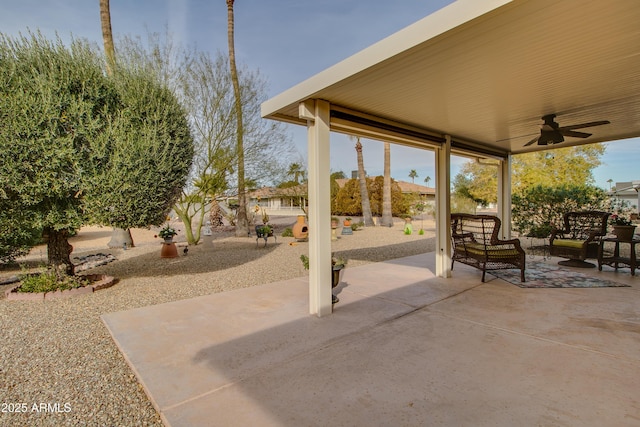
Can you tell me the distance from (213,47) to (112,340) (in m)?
10.7

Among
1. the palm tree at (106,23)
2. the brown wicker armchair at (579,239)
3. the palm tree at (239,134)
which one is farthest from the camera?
the palm tree at (239,134)

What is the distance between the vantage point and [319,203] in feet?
12.2

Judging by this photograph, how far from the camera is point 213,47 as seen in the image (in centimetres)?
1112

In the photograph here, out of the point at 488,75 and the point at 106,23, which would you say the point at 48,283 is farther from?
the point at 106,23

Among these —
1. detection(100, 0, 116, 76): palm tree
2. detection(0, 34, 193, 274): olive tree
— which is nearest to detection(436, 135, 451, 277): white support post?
detection(0, 34, 193, 274): olive tree

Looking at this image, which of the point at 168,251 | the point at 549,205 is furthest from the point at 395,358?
the point at 549,205

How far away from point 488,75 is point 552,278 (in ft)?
13.2

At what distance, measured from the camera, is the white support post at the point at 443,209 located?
5.50 meters

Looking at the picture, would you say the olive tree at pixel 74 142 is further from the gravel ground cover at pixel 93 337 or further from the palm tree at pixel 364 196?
the palm tree at pixel 364 196

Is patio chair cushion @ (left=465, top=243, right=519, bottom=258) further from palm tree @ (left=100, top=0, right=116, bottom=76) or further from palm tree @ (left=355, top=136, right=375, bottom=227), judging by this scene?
palm tree @ (left=355, top=136, right=375, bottom=227)

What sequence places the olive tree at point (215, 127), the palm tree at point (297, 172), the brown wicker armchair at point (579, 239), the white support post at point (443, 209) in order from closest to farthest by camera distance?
the white support post at point (443, 209) < the brown wicker armchair at point (579, 239) < the olive tree at point (215, 127) < the palm tree at point (297, 172)

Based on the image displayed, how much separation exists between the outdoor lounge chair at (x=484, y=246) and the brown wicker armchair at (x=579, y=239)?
1553 millimetres

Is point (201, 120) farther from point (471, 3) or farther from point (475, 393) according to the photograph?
point (475, 393)

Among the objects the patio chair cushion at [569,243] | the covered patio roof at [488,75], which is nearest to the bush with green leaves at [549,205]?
A: the patio chair cushion at [569,243]
